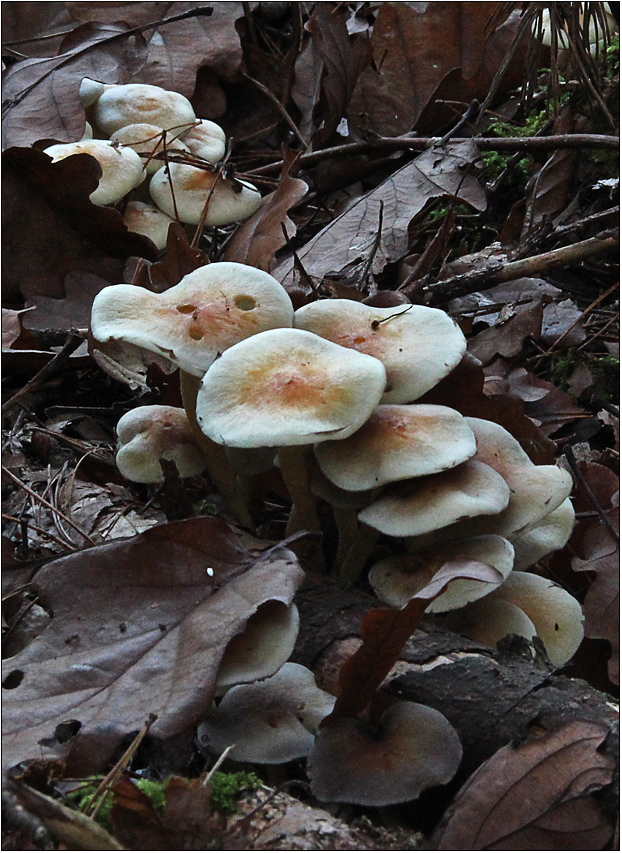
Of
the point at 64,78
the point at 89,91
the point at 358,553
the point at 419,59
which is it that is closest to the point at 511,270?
the point at 358,553

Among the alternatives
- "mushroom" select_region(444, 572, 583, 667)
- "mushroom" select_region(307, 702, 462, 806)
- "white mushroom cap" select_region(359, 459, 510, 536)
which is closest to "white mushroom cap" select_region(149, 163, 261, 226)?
"white mushroom cap" select_region(359, 459, 510, 536)

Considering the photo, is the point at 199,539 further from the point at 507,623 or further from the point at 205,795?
the point at 507,623

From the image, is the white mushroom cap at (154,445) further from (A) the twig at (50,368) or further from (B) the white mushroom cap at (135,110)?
(B) the white mushroom cap at (135,110)

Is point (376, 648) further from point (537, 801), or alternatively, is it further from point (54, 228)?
point (54, 228)

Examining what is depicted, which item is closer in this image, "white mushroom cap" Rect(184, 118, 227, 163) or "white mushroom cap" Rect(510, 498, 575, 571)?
"white mushroom cap" Rect(510, 498, 575, 571)

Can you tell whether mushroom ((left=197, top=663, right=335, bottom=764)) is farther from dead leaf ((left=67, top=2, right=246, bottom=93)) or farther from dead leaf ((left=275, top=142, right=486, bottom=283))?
dead leaf ((left=67, top=2, right=246, bottom=93))

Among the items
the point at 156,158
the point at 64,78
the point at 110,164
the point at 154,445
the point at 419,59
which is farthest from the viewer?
the point at 419,59
